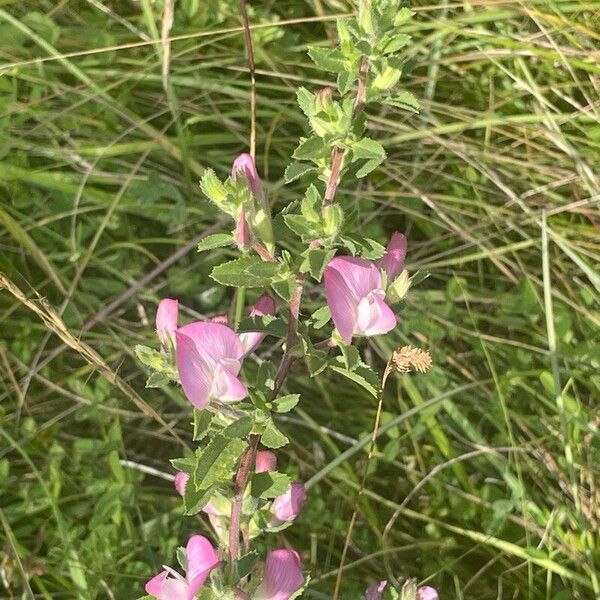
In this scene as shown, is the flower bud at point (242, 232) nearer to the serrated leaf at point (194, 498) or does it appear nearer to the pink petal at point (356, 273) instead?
the pink petal at point (356, 273)

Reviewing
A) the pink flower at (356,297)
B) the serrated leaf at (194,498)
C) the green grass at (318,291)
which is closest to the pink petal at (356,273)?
the pink flower at (356,297)

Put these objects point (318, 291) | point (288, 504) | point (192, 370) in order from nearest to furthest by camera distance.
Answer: point (192, 370) < point (288, 504) < point (318, 291)

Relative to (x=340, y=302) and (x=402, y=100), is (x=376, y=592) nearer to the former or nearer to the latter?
(x=340, y=302)

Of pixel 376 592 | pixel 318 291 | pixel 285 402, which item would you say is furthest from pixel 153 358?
pixel 318 291

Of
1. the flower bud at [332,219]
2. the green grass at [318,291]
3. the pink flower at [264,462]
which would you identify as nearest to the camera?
the flower bud at [332,219]

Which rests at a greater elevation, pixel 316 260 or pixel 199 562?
pixel 316 260

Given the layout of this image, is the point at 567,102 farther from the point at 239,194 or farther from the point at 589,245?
the point at 239,194

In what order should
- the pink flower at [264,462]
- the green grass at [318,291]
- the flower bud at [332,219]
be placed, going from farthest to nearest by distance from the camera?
the green grass at [318,291] → the pink flower at [264,462] → the flower bud at [332,219]
